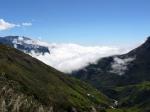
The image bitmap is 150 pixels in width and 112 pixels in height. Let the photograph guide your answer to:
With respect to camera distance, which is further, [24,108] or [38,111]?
[38,111]

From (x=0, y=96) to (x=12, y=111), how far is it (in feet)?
28.6

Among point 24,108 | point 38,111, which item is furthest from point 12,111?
point 38,111

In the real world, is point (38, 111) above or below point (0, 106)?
below

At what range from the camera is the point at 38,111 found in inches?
7111

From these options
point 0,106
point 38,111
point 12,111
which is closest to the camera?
point 0,106

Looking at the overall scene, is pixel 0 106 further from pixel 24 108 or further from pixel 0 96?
pixel 24 108

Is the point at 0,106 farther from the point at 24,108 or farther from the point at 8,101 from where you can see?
the point at 24,108

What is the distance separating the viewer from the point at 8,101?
5453 inches

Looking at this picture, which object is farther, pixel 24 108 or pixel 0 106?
pixel 24 108

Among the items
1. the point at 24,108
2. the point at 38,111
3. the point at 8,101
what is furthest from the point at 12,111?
the point at 38,111

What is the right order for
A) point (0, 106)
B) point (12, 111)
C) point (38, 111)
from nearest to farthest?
1. point (0, 106)
2. point (12, 111)
3. point (38, 111)

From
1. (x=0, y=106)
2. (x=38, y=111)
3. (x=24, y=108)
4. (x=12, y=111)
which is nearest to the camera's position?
(x=0, y=106)

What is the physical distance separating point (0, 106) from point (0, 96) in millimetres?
12956

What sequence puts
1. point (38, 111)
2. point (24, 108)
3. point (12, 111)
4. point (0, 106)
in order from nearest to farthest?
point (0, 106) < point (12, 111) < point (24, 108) < point (38, 111)
